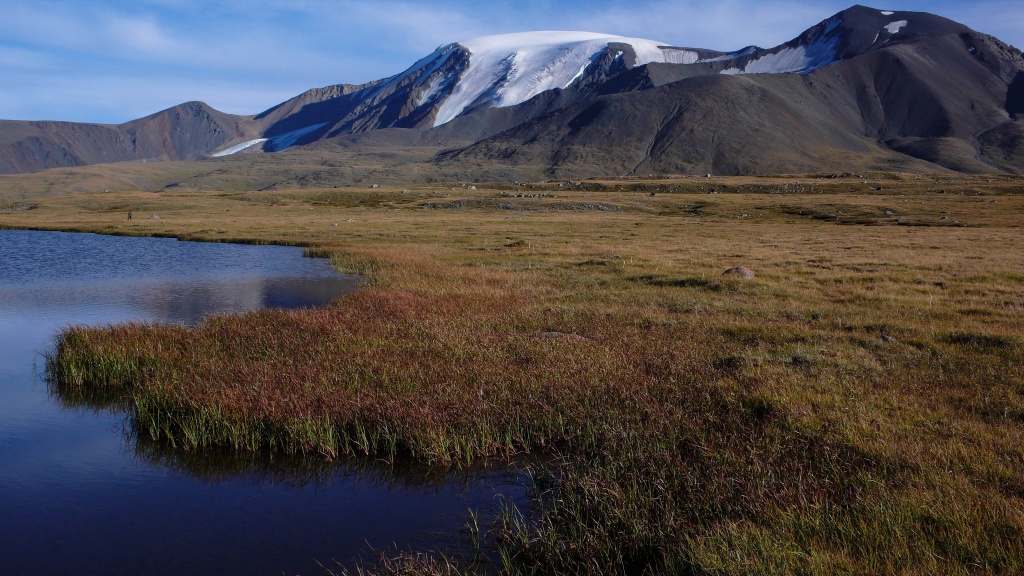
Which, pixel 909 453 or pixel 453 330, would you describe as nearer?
pixel 909 453

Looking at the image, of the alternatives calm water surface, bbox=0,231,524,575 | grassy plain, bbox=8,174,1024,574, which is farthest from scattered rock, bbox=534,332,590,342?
calm water surface, bbox=0,231,524,575

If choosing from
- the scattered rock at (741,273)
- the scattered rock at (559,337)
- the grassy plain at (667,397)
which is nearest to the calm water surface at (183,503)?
the grassy plain at (667,397)

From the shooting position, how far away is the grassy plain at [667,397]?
7516 millimetres

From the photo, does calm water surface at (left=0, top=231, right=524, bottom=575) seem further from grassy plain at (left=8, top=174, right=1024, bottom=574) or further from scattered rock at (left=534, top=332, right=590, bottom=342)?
scattered rock at (left=534, top=332, right=590, bottom=342)

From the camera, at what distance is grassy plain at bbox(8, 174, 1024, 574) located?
7.52m

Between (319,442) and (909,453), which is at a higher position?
(909,453)

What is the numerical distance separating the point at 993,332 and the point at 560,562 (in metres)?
14.4

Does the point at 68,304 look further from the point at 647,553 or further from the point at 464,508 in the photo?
the point at 647,553

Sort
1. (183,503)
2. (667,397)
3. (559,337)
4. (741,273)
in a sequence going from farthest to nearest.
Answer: (741,273) < (559,337) < (667,397) < (183,503)

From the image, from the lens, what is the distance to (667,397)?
1227 cm

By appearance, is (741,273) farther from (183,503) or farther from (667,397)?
(183,503)

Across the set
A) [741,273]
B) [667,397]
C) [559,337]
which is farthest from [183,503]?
[741,273]

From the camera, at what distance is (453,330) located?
18.2 meters

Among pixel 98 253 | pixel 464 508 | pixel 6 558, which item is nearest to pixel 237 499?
pixel 6 558
